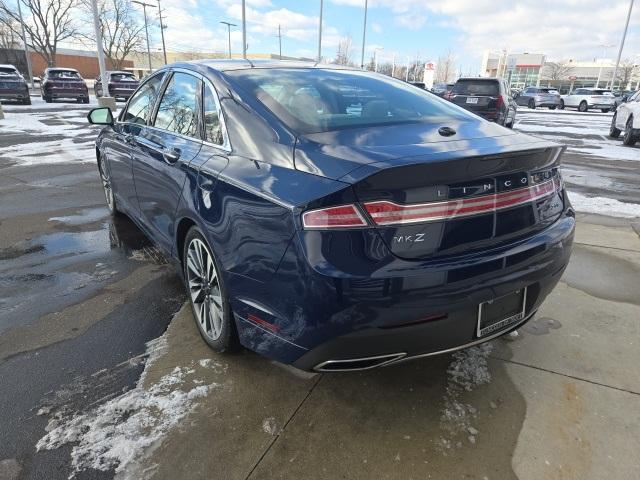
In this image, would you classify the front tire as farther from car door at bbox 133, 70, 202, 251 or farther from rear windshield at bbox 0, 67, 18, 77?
rear windshield at bbox 0, 67, 18, 77

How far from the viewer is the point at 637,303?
350 cm

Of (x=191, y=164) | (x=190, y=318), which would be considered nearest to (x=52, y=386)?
(x=190, y=318)

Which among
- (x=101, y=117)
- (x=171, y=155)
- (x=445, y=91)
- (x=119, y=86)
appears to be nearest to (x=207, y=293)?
(x=171, y=155)

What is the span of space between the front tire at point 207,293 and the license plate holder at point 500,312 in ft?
4.08

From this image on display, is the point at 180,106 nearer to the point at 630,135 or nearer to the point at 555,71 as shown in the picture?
the point at 630,135

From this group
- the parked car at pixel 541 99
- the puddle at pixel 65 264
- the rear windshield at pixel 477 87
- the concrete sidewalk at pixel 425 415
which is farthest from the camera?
the parked car at pixel 541 99

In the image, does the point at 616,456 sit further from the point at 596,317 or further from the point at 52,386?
the point at 52,386

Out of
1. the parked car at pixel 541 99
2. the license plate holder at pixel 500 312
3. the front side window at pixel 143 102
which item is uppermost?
the front side window at pixel 143 102

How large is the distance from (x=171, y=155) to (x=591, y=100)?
37.6 meters

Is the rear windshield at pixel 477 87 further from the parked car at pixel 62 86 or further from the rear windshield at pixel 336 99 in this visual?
the parked car at pixel 62 86

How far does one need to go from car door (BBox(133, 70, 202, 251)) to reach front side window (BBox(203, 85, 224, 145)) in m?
0.08

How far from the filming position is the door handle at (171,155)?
2.94 meters

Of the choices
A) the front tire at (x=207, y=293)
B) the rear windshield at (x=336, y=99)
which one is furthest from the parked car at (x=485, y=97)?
the front tire at (x=207, y=293)

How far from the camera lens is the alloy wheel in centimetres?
268
